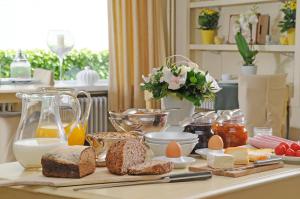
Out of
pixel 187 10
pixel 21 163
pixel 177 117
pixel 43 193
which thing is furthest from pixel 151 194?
pixel 187 10

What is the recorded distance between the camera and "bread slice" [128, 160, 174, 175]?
5.90 feet

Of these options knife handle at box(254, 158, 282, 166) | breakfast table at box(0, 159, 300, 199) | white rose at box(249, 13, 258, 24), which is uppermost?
white rose at box(249, 13, 258, 24)

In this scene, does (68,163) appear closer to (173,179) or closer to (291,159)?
(173,179)

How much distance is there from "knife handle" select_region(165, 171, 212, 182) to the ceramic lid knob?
163 inches

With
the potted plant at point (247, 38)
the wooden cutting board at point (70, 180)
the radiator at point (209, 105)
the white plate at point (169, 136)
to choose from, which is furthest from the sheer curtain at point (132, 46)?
the wooden cutting board at point (70, 180)

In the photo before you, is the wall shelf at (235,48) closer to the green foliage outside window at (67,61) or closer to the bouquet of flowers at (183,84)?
the green foliage outside window at (67,61)

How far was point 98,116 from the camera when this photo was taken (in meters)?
5.91

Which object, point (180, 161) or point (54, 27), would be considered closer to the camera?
point (180, 161)

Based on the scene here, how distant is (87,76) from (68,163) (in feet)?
13.5

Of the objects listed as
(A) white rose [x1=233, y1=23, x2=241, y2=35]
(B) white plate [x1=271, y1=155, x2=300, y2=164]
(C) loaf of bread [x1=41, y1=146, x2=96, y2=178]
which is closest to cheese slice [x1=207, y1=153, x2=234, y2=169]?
(B) white plate [x1=271, y1=155, x2=300, y2=164]

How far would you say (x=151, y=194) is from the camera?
1606 mm

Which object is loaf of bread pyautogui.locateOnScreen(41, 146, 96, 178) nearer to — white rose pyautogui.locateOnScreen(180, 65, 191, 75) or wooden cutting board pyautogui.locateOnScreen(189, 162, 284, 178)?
wooden cutting board pyautogui.locateOnScreen(189, 162, 284, 178)

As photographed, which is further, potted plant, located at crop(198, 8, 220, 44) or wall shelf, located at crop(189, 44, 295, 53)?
potted plant, located at crop(198, 8, 220, 44)

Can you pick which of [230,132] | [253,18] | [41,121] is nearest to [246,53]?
[253,18]
